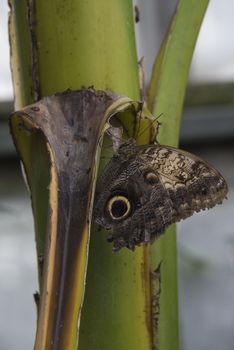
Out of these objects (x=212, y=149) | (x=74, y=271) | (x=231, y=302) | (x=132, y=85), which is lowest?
(x=74, y=271)

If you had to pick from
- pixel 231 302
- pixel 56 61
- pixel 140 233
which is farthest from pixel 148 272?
pixel 231 302

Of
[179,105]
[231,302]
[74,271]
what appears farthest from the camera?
[231,302]

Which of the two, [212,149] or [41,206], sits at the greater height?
[212,149]

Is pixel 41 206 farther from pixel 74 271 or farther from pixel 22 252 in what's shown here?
pixel 22 252

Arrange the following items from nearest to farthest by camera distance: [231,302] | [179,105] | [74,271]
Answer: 1. [74,271]
2. [179,105]
3. [231,302]

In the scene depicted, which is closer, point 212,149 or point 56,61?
point 56,61
